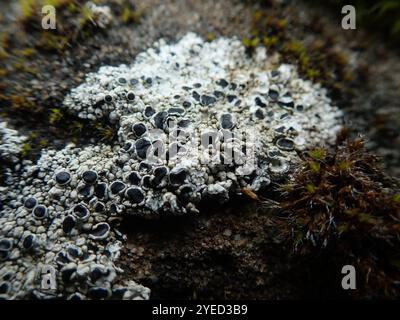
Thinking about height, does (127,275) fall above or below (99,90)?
below

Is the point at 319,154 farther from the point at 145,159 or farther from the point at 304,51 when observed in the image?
the point at 145,159

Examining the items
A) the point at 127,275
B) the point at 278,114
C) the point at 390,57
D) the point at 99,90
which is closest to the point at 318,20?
the point at 390,57

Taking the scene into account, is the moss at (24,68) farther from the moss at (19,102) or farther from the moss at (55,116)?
the moss at (55,116)

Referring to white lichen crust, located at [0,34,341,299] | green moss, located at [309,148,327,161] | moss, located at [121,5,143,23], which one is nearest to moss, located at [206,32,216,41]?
white lichen crust, located at [0,34,341,299]

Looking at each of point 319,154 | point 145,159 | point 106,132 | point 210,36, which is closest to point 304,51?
point 210,36

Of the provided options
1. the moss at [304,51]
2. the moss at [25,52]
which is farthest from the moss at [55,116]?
the moss at [304,51]
